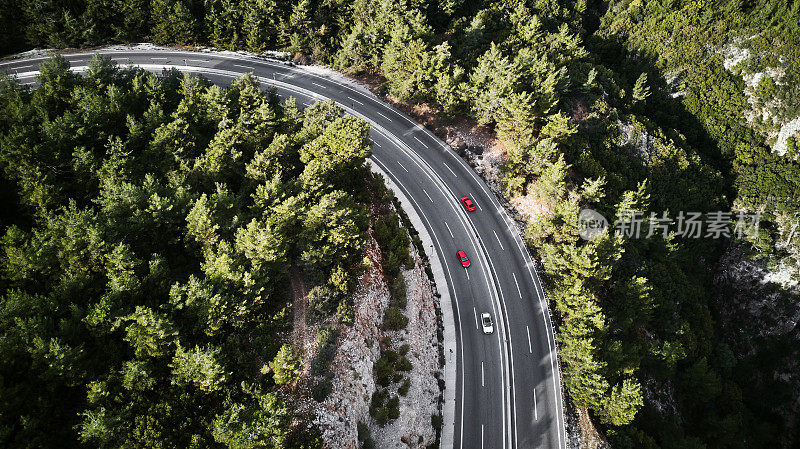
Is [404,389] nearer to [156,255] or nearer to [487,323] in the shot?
[487,323]

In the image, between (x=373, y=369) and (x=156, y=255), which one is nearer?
(x=156, y=255)

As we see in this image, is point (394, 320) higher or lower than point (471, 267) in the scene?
lower

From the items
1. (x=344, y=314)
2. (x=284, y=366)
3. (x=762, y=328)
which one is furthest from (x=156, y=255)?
(x=762, y=328)

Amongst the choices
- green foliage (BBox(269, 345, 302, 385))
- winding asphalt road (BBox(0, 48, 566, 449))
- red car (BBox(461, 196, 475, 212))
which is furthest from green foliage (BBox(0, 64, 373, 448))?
red car (BBox(461, 196, 475, 212))

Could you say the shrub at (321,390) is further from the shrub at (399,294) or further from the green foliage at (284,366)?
the shrub at (399,294)

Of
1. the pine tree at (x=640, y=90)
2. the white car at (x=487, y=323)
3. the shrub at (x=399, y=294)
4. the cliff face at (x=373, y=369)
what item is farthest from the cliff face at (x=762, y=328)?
the shrub at (x=399, y=294)
